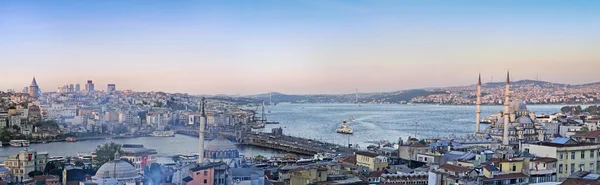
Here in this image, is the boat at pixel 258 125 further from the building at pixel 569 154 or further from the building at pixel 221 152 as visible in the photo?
the building at pixel 569 154

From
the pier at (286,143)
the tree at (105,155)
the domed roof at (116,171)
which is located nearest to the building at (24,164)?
the tree at (105,155)

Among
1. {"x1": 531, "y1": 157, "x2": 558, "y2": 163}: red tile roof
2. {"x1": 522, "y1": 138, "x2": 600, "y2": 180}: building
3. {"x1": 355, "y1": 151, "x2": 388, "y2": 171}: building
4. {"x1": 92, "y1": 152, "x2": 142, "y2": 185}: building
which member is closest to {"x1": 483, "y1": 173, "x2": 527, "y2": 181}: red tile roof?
{"x1": 531, "y1": 157, "x2": 558, "y2": 163}: red tile roof

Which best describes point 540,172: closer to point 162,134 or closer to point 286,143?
point 286,143

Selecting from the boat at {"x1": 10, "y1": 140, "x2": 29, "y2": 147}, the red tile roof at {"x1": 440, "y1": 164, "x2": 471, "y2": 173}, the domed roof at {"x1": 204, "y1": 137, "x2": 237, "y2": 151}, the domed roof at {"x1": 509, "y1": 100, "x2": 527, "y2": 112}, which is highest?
the domed roof at {"x1": 509, "y1": 100, "x2": 527, "y2": 112}

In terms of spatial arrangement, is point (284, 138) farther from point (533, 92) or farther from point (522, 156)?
point (533, 92)

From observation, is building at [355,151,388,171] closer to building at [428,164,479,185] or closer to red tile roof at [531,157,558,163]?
building at [428,164,479,185]

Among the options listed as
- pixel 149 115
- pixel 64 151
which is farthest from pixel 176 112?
pixel 64 151
